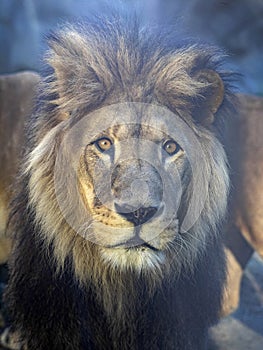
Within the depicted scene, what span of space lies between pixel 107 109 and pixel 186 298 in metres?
0.70

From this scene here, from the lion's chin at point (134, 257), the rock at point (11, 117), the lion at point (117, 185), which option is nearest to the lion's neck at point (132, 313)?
the lion at point (117, 185)

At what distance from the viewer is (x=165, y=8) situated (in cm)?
584

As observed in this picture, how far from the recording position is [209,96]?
6.73 ft

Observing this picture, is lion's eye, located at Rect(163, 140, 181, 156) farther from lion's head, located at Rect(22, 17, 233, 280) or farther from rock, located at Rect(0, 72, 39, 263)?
rock, located at Rect(0, 72, 39, 263)

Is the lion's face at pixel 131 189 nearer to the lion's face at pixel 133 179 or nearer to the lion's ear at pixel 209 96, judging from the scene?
the lion's face at pixel 133 179

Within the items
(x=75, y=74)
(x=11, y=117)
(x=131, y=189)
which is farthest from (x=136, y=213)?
(x=11, y=117)

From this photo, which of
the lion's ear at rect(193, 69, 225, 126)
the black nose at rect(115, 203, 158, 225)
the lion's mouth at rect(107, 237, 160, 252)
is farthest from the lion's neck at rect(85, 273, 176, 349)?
the lion's ear at rect(193, 69, 225, 126)

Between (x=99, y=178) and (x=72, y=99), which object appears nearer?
(x=99, y=178)

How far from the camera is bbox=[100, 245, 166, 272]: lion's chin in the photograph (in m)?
1.79

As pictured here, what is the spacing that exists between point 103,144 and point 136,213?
0.29 meters

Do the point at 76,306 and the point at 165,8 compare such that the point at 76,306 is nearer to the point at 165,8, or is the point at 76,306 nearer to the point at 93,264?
the point at 93,264

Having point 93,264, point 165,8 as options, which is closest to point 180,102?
point 93,264

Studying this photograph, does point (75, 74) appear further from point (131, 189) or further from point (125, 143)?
point (131, 189)

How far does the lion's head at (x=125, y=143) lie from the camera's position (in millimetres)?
1834
